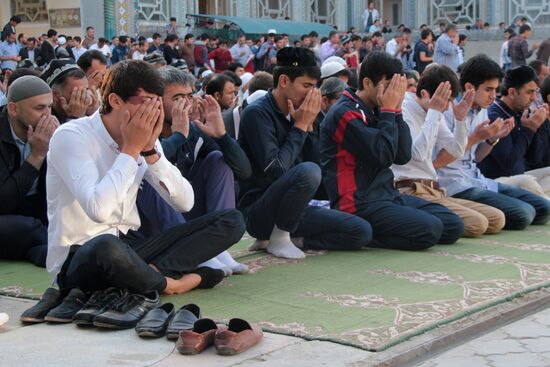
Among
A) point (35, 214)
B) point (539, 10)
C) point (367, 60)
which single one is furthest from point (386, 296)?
point (539, 10)

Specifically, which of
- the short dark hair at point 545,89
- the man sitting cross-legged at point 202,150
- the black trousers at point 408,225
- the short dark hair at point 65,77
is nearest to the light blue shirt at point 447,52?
the short dark hair at point 545,89

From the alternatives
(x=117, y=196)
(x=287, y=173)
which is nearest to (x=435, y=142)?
(x=287, y=173)

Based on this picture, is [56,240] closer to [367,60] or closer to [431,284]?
[431,284]

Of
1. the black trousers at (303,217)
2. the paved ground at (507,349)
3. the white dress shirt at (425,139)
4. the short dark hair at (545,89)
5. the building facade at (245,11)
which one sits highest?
the building facade at (245,11)

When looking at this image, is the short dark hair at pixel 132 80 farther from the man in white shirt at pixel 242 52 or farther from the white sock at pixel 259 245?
the man in white shirt at pixel 242 52

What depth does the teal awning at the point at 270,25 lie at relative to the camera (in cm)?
2759

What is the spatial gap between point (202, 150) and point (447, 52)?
15.1 meters

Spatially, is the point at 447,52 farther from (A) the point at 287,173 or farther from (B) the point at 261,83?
(A) the point at 287,173

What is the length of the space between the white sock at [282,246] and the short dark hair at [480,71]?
2229 mm

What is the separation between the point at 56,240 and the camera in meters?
4.77

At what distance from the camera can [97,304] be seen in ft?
14.9

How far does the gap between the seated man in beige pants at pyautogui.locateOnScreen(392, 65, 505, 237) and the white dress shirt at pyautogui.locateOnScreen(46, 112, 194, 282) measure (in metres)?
2.57

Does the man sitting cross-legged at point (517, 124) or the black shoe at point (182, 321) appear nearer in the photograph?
the black shoe at point (182, 321)

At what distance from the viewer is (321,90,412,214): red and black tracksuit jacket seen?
6.39 meters
